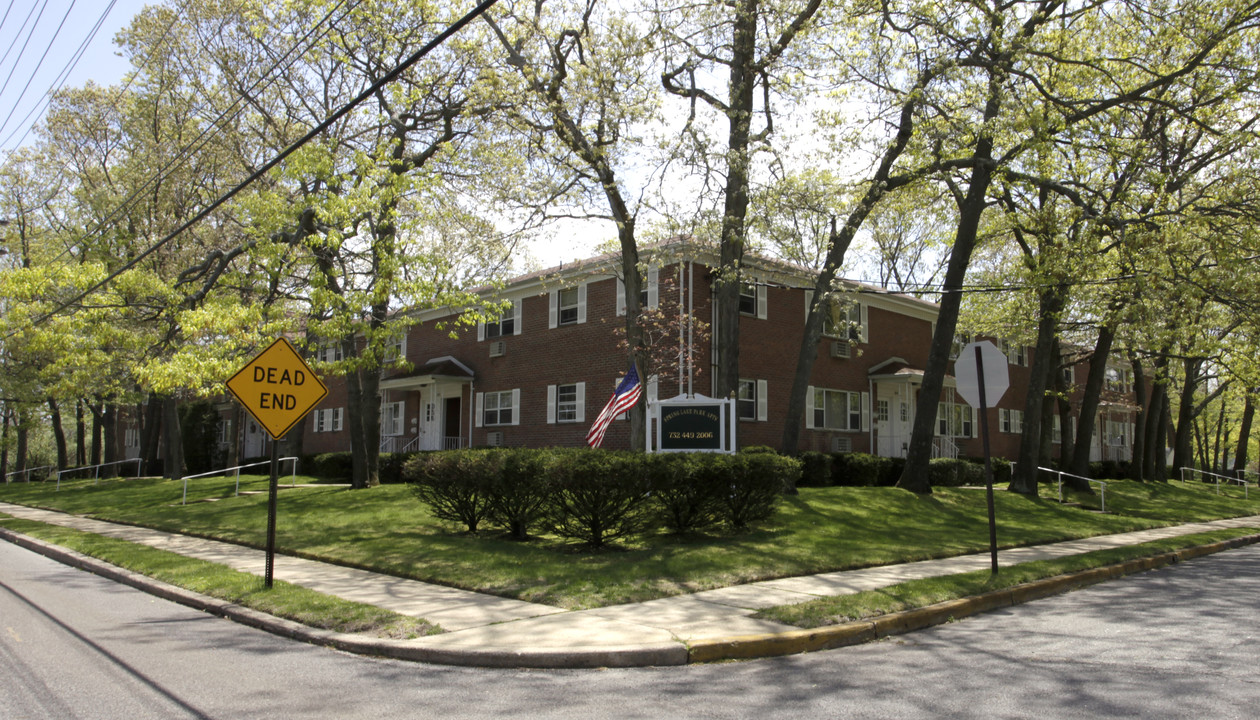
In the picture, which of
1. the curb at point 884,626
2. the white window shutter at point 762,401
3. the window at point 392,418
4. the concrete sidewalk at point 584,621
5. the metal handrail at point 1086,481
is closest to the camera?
the concrete sidewalk at point 584,621

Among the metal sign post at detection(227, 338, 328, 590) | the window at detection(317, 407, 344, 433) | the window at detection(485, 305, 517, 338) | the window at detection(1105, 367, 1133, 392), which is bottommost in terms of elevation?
the window at detection(317, 407, 344, 433)

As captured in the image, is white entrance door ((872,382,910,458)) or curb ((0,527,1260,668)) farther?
white entrance door ((872,382,910,458))

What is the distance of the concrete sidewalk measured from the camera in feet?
22.1

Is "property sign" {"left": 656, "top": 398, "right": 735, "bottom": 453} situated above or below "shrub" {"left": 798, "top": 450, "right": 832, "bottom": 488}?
above

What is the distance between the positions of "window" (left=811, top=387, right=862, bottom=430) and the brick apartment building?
0.17 feet

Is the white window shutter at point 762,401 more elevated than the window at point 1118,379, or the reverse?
the window at point 1118,379

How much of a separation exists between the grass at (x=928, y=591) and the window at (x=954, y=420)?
60.4 feet

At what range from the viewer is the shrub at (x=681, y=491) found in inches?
459

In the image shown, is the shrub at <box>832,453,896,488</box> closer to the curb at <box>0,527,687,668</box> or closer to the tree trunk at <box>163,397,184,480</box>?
the curb at <box>0,527,687,668</box>

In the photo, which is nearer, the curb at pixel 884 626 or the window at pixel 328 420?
the curb at pixel 884 626

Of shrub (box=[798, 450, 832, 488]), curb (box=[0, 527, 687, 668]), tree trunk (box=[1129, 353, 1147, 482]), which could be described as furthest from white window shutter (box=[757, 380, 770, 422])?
tree trunk (box=[1129, 353, 1147, 482])

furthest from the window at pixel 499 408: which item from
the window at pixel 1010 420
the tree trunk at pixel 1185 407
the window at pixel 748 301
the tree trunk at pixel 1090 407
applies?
the tree trunk at pixel 1185 407

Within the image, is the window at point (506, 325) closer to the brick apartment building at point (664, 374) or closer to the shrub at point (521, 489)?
the brick apartment building at point (664, 374)

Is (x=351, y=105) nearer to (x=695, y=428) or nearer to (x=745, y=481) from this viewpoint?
(x=745, y=481)
